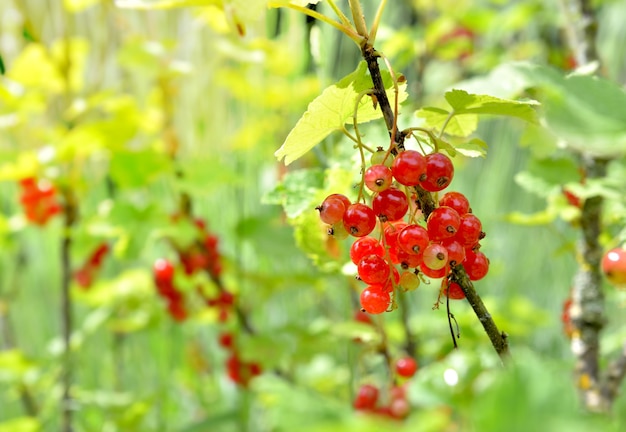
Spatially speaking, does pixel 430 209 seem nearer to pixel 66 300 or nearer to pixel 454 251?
pixel 454 251

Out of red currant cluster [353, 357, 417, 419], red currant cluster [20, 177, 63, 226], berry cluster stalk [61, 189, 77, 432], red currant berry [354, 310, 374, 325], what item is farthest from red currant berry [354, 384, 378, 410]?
red currant cluster [20, 177, 63, 226]

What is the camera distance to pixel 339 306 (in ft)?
5.33

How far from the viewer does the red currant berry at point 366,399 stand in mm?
719

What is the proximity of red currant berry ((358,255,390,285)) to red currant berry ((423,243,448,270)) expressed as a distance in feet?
0.13

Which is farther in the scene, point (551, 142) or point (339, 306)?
point (339, 306)

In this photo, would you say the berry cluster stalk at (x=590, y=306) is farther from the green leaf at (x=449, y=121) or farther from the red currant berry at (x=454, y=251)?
the red currant berry at (x=454, y=251)

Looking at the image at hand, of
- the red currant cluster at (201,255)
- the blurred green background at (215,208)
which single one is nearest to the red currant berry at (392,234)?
the blurred green background at (215,208)

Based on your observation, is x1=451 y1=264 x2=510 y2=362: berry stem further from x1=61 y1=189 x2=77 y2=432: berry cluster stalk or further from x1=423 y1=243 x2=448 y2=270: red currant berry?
x1=61 y1=189 x2=77 y2=432: berry cluster stalk

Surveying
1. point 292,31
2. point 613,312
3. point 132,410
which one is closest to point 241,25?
point 132,410

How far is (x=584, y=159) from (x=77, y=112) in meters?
0.80

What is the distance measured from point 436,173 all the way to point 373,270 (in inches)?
3.1

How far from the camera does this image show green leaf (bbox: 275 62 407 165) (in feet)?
1.39

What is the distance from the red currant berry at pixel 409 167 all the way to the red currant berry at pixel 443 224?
0.09 ft

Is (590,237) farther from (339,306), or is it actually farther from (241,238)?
(339,306)
